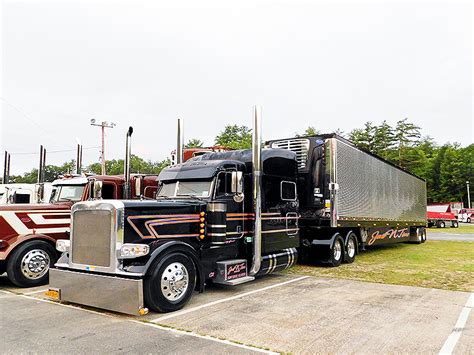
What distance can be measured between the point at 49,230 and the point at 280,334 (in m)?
5.92

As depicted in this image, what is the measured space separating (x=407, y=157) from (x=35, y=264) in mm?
59917

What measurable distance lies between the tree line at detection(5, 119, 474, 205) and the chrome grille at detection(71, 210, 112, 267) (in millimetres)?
38432

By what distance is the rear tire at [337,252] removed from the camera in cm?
1049

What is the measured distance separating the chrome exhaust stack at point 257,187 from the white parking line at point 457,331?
3.48 metres

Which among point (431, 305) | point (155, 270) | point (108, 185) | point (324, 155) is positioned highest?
point (324, 155)

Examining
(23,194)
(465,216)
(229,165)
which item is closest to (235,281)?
(229,165)

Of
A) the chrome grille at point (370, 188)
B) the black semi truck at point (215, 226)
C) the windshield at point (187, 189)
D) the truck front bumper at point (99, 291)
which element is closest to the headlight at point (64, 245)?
the black semi truck at point (215, 226)

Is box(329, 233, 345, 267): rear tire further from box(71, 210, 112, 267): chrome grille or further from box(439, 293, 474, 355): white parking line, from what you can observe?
box(71, 210, 112, 267): chrome grille

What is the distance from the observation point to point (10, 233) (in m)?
7.96

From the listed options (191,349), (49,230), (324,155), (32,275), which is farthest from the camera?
(324,155)

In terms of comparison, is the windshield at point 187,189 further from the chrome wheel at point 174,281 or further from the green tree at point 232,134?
the green tree at point 232,134

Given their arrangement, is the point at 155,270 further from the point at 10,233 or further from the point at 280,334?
the point at 10,233

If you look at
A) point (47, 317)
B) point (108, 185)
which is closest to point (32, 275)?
point (47, 317)

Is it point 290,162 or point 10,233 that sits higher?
point 290,162
